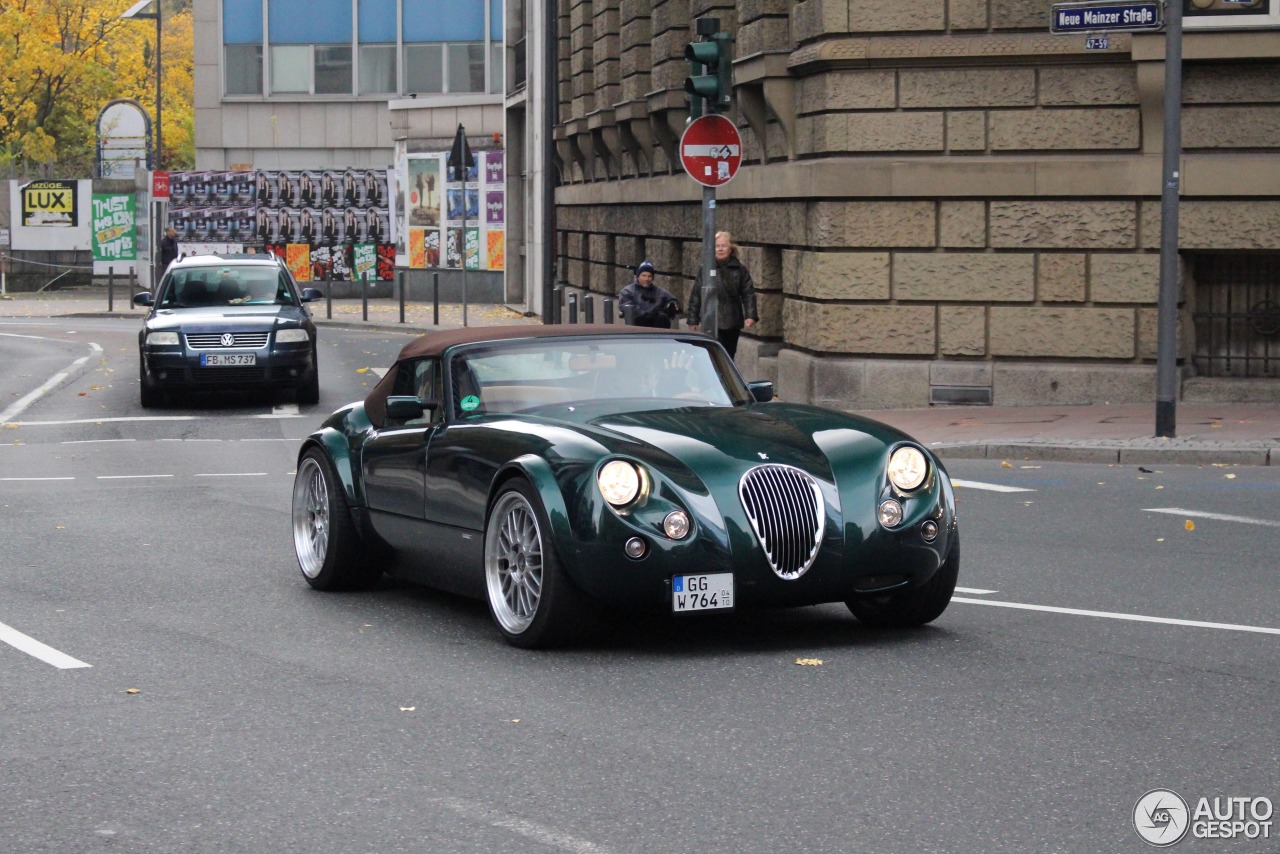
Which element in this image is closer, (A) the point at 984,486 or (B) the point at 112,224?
(A) the point at 984,486

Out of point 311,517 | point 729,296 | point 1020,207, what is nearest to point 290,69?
point 729,296

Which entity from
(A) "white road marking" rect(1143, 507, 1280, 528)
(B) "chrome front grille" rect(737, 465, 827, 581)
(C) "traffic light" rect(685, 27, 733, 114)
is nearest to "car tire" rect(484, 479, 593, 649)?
(B) "chrome front grille" rect(737, 465, 827, 581)

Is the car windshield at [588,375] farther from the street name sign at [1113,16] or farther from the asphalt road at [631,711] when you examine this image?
the street name sign at [1113,16]

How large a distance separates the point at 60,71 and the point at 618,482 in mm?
70843

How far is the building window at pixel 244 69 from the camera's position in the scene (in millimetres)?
62031

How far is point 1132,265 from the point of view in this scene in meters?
18.8

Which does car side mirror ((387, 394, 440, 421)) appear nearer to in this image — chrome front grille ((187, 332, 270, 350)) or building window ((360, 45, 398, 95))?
chrome front grille ((187, 332, 270, 350))

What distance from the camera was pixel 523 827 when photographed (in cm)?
507

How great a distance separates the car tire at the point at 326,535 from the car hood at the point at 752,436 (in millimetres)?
1743

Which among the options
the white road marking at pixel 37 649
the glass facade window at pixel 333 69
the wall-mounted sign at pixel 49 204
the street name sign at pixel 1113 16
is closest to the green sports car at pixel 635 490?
the white road marking at pixel 37 649

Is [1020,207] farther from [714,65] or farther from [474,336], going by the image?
[474,336]

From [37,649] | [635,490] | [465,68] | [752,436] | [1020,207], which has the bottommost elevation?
[37,649]

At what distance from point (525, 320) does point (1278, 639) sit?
106 feet

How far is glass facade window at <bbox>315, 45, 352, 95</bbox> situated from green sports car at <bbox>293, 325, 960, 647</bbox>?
54384 mm
